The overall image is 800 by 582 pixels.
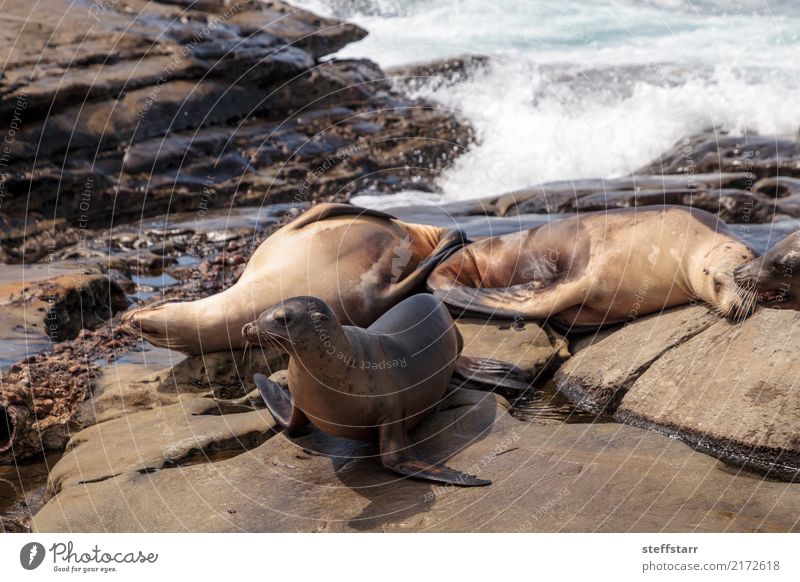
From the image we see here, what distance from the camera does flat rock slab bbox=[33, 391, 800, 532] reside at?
420cm

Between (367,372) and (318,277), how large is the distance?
1948 millimetres

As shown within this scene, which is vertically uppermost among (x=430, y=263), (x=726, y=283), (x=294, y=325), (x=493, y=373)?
(x=294, y=325)

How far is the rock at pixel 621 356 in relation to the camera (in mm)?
5688

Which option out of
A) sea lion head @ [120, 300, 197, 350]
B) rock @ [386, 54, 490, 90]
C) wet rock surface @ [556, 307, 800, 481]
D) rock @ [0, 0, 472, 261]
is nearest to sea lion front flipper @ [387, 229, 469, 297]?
wet rock surface @ [556, 307, 800, 481]

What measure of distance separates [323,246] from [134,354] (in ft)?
5.09

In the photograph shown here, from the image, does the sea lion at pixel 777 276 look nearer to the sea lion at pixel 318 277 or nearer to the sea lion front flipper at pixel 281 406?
the sea lion at pixel 318 277

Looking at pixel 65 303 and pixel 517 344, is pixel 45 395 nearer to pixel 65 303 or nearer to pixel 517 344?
pixel 65 303

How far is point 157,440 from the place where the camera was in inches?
212

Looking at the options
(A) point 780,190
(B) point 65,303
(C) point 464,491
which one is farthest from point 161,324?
(A) point 780,190

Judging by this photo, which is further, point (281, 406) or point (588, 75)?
point (588, 75)

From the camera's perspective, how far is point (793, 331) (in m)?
5.34

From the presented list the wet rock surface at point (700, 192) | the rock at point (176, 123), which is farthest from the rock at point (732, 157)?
the rock at point (176, 123)
